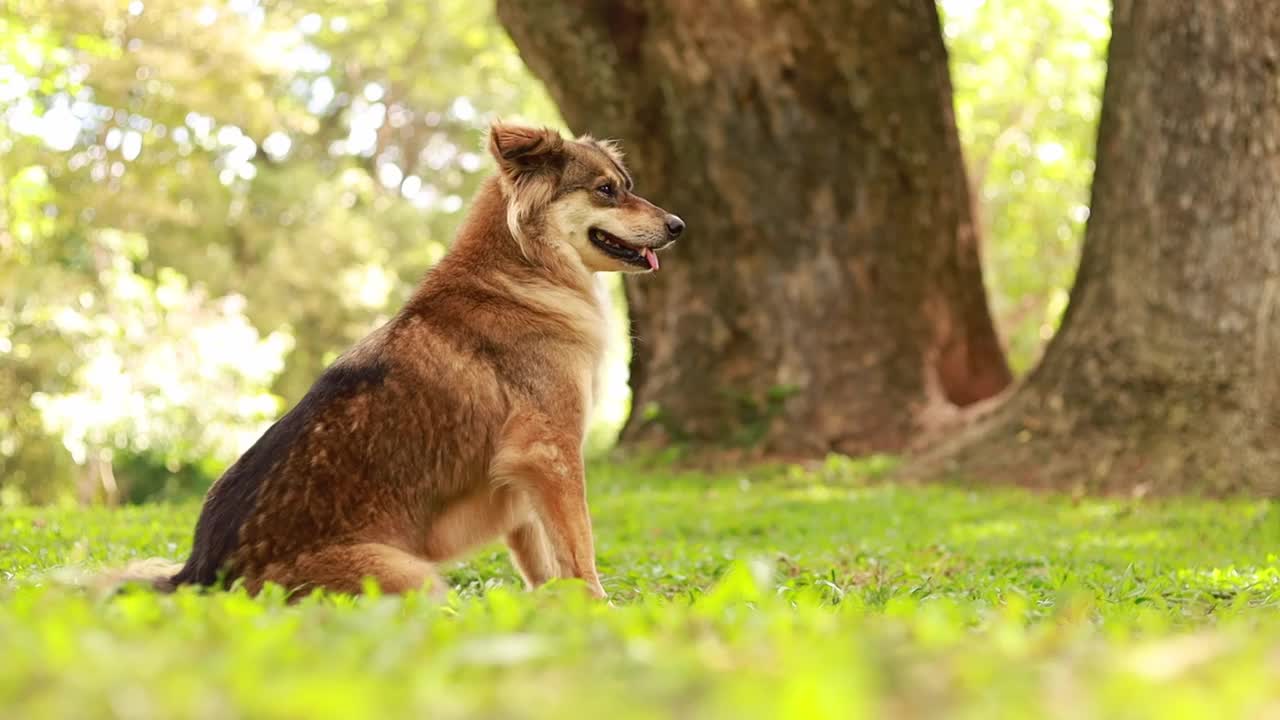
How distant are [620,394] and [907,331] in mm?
27027

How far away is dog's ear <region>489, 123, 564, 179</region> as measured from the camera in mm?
7094

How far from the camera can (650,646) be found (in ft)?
9.32

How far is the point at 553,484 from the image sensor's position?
6.17 m

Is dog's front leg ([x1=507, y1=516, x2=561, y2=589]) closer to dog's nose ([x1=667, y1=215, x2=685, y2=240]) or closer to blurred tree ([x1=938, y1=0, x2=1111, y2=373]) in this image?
dog's nose ([x1=667, y1=215, x2=685, y2=240])

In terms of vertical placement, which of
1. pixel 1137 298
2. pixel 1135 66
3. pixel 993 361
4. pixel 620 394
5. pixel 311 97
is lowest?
pixel 620 394

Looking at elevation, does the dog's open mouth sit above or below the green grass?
above

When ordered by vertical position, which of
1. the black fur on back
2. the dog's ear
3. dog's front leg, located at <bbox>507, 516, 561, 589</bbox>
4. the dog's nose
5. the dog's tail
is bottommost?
dog's front leg, located at <bbox>507, 516, 561, 589</bbox>

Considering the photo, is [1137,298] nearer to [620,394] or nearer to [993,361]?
[993,361]

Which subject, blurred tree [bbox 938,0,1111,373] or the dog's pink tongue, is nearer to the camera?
the dog's pink tongue

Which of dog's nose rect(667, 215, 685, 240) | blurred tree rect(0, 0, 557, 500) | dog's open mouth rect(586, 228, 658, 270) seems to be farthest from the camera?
blurred tree rect(0, 0, 557, 500)

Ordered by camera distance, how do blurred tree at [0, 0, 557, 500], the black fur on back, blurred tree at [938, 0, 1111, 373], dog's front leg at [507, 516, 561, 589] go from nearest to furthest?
the black fur on back, dog's front leg at [507, 516, 561, 589], blurred tree at [0, 0, 557, 500], blurred tree at [938, 0, 1111, 373]

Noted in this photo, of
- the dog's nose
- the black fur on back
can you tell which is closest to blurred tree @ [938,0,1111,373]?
the dog's nose

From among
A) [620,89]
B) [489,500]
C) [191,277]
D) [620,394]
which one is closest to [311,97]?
[191,277]

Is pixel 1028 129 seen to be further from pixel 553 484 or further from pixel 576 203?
pixel 553 484
